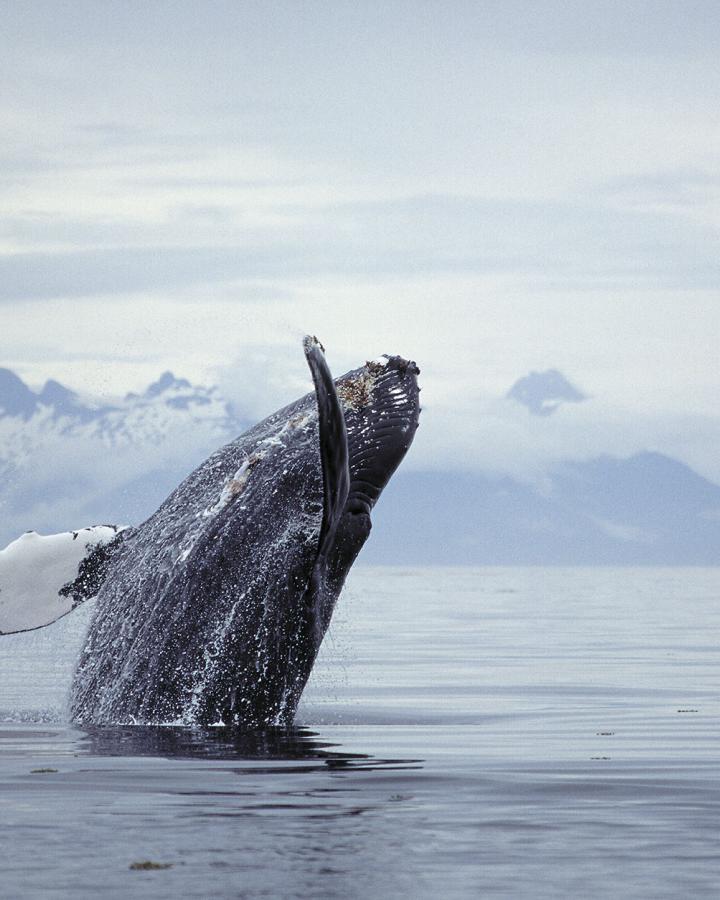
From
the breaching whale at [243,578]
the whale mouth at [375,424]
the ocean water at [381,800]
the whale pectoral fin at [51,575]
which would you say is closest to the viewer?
the ocean water at [381,800]

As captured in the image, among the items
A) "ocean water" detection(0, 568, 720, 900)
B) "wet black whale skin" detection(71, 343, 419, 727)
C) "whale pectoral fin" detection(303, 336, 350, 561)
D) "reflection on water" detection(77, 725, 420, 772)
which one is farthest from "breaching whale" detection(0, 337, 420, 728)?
"whale pectoral fin" detection(303, 336, 350, 561)

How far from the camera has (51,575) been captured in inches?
503

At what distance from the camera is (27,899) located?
20.0 ft

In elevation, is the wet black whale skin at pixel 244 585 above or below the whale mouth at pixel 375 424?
below

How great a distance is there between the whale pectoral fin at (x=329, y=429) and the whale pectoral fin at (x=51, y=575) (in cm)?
271

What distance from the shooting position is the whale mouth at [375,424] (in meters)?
11.7

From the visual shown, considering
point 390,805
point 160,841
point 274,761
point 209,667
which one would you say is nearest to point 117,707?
point 209,667

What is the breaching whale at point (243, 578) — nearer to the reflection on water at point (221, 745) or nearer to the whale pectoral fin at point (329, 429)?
the reflection on water at point (221, 745)

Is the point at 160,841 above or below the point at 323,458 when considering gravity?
below

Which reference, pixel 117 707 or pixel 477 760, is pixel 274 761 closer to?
pixel 477 760

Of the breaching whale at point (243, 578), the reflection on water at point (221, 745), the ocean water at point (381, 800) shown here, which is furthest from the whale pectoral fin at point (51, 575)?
the reflection on water at point (221, 745)

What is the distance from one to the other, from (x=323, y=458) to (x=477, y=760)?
2013mm

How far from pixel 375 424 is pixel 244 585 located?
1433 millimetres

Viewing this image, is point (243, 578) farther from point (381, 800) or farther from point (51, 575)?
point (381, 800)
